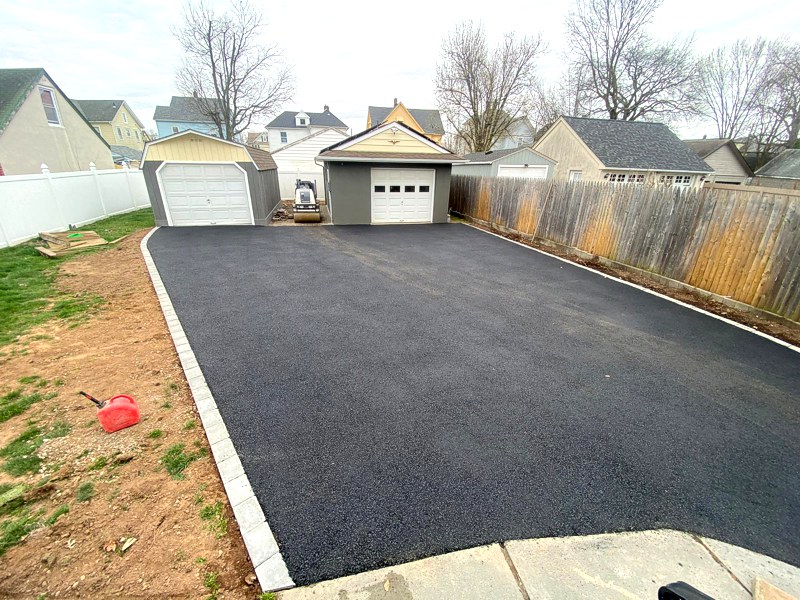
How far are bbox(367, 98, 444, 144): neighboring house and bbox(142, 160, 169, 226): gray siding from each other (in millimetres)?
28846

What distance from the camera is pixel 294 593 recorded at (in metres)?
1.87

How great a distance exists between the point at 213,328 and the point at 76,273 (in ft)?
16.4

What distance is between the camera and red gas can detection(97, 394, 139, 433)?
9.70ft

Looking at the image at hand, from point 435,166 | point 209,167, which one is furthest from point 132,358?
point 435,166

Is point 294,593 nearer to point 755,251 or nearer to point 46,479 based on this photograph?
point 46,479

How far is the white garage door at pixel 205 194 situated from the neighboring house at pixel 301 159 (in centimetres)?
880

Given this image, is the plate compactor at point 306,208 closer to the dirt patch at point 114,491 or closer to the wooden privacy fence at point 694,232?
the wooden privacy fence at point 694,232

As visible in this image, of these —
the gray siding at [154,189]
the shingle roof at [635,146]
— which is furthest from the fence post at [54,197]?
the shingle roof at [635,146]

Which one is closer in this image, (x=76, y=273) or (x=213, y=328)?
(x=213, y=328)

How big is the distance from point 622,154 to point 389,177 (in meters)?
13.4

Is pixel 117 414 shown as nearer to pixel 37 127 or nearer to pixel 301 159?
pixel 37 127

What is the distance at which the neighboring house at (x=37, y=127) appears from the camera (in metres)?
14.4

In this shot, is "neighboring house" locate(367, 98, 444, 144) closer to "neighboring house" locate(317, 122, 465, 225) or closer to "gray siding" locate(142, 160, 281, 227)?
"neighboring house" locate(317, 122, 465, 225)

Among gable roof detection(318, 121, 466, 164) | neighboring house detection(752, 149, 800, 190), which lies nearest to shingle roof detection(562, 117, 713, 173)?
gable roof detection(318, 121, 466, 164)
